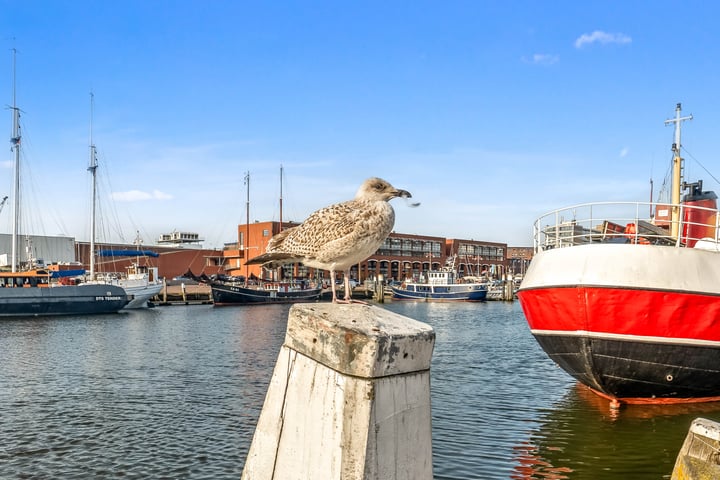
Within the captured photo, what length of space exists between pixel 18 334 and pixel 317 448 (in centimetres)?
3794

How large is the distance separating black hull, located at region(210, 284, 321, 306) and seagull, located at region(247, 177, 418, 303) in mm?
64908

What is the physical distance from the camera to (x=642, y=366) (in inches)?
453

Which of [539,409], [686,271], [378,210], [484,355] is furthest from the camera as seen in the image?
[484,355]

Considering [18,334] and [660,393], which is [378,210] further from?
[18,334]

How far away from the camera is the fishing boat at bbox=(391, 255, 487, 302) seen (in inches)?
3191

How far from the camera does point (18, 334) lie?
3450 cm

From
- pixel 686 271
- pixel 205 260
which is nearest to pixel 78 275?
pixel 205 260

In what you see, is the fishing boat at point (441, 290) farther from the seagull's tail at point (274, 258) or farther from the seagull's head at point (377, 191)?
the seagull's head at point (377, 191)

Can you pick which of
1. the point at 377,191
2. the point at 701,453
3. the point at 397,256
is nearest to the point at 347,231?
the point at 377,191

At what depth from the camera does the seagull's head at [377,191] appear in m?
4.28

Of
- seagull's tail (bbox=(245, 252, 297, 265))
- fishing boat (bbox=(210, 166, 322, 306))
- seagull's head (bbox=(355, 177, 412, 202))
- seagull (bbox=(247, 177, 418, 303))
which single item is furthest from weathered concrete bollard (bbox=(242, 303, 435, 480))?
fishing boat (bbox=(210, 166, 322, 306))

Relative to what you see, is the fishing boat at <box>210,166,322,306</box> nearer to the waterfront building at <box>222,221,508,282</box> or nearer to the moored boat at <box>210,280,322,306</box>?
the moored boat at <box>210,280,322,306</box>

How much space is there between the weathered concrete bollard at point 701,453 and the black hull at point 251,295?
65.4 meters

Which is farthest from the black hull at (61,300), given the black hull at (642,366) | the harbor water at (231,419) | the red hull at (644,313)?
the red hull at (644,313)
